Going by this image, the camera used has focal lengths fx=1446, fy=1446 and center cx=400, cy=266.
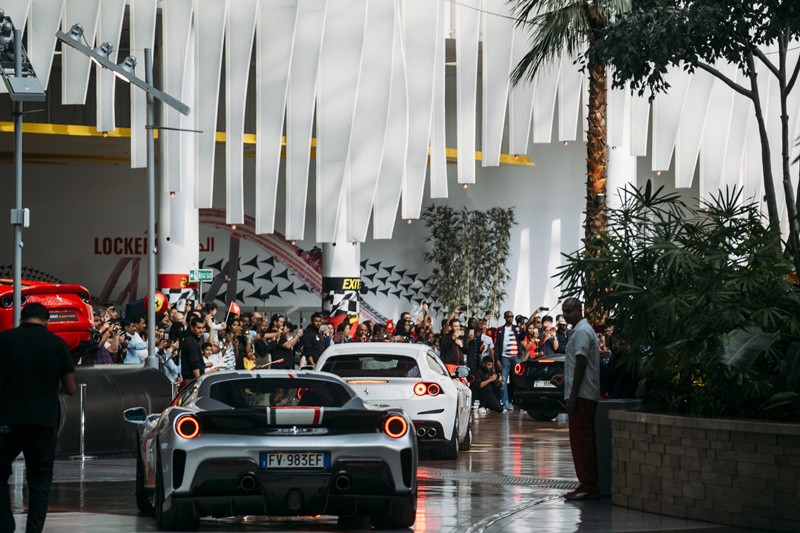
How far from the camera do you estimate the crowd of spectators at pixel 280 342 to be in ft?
70.3

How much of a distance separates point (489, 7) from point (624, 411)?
2615cm

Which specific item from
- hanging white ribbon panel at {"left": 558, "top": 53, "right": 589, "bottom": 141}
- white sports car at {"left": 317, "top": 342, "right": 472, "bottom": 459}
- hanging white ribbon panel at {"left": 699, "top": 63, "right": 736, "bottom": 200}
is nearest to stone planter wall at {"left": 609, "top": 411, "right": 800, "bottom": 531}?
white sports car at {"left": 317, "top": 342, "right": 472, "bottom": 459}

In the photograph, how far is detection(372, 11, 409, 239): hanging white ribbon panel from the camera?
117 ft

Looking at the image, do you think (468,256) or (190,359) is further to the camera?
(468,256)

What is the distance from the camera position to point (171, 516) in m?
10.0

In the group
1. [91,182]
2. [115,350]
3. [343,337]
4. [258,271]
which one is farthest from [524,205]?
[115,350]

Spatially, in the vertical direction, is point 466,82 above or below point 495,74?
below

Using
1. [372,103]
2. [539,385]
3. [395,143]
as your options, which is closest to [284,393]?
[539,385]

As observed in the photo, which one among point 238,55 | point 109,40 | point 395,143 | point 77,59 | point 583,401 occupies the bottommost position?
point 583,401

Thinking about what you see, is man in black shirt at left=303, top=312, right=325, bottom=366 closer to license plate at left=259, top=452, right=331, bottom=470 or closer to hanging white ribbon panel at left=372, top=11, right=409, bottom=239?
hanging white ribbon panel at left=372, top=11, right=409, bottom=239

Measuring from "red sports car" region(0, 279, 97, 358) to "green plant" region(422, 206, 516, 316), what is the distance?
24.6m

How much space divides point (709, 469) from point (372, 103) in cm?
2507

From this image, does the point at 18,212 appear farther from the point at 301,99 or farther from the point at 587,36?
the point at 301,99

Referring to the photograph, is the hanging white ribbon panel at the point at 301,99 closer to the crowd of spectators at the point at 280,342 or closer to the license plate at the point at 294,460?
the crowd of spectators at the point at 280,342
